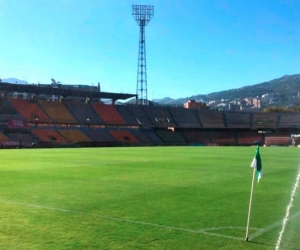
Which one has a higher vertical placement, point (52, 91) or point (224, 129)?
point (52, 91)

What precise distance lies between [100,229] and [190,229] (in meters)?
1.85

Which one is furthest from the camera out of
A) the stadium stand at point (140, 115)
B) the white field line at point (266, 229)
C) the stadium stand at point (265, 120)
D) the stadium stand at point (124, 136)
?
the stadium stand at point (265, 120)

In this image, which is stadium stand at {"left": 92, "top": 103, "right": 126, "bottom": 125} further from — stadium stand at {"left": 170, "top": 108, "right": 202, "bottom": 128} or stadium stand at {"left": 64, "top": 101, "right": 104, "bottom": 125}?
stadium stand at {"left": 170, "top": 108, "right": 202, "bottom": 128}

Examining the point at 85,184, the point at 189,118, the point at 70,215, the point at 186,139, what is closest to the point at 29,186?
the point at 85,184

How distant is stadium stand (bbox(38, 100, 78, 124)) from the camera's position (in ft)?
262

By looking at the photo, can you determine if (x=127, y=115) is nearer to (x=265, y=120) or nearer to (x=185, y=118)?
(x=185, y=118)

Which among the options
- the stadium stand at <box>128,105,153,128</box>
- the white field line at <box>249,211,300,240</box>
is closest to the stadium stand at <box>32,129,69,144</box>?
the stadium stand at <box>128,105,153,128</box>

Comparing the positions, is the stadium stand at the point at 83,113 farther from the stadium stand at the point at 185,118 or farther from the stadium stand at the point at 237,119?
the stadium stand at the point at 237,119

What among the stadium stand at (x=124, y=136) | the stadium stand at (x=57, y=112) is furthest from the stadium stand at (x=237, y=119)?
the stadium stand at (x=57, y=112)

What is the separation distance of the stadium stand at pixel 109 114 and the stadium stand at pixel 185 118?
1539cm

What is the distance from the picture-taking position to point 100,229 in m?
8.57

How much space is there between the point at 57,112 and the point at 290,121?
55.1m

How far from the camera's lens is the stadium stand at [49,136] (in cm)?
7094

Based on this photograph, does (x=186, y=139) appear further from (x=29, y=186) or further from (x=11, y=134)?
(x=29, y=186)
